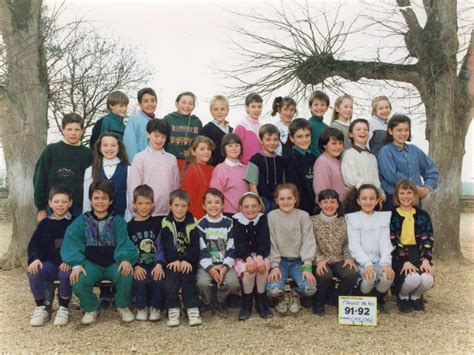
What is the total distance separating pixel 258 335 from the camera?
4.07 m

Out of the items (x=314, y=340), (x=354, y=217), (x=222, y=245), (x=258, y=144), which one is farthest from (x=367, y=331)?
(x=258, y=144)

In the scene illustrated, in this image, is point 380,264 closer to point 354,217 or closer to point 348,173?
point 354,217

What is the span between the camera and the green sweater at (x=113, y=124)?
5746 millimetres

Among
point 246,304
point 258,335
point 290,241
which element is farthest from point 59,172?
point 258,335

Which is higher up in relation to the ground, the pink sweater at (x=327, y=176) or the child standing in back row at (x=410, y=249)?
the pink sweater at (x=327, y=176)

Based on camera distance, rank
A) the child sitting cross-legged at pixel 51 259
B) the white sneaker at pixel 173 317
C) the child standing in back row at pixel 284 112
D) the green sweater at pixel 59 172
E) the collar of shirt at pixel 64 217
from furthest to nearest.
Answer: the child standing in back row at pixel 284 112 < the green sweater at pixel 59 172 < the collar of shirt at pixel 64 217 < the child sitting cross-legged at pixel 51 259 < the white sneaker at pixel 173 317

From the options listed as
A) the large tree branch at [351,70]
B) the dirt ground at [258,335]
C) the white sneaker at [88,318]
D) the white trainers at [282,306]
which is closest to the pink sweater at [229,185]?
the white trainers at [282,306]

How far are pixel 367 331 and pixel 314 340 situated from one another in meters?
0.54

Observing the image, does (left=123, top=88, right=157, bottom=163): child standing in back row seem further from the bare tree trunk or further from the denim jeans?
the bare tree trunk

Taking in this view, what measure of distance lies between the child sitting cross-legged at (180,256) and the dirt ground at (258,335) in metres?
0.17

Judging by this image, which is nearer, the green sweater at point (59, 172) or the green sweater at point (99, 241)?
the green sweater at point (99, 241)

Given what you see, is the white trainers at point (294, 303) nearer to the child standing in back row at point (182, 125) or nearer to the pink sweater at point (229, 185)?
the pink sweater at point (229, 185)

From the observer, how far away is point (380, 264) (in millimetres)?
4613

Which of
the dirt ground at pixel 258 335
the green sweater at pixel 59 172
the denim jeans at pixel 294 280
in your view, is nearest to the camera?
the dirt ground at pixel 258 335
